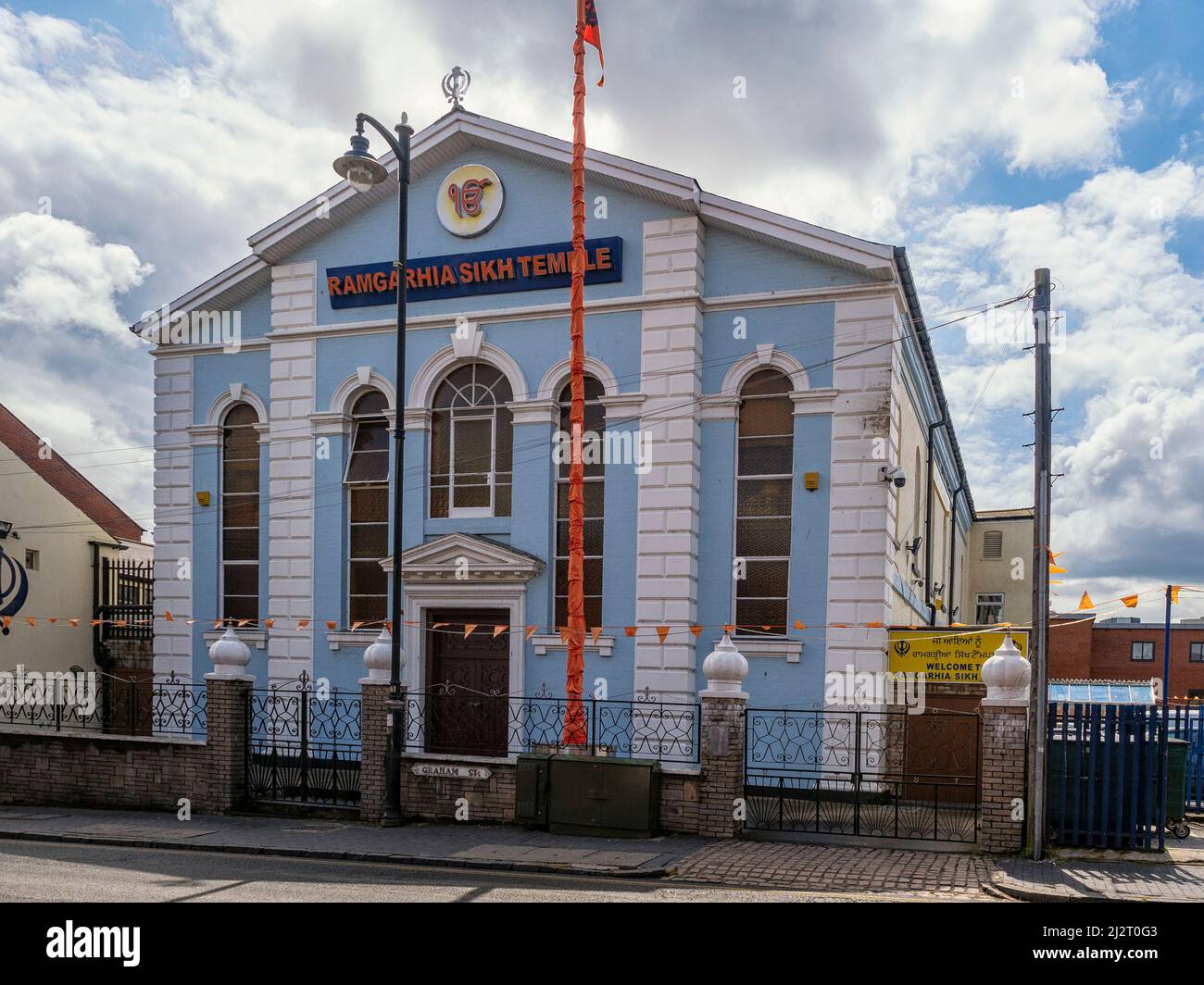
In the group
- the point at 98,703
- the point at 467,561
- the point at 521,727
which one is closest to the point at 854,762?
the point at 521,727

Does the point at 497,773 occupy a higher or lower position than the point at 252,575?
lower

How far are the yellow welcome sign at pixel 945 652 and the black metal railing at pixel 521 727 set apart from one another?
3.49 m

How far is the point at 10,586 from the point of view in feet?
82.2

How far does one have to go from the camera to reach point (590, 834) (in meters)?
13.7

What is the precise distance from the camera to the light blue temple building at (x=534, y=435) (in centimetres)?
1797

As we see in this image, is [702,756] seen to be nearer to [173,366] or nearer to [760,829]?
[760,829]

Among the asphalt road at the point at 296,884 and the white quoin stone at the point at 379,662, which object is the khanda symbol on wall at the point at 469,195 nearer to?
the white quoin stone at the point at 379,662

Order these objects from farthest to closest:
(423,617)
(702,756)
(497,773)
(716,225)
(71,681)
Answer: (71,681), (423,617), (716,225), (497,773), (702,756)

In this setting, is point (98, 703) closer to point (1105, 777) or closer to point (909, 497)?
point (909, 497)

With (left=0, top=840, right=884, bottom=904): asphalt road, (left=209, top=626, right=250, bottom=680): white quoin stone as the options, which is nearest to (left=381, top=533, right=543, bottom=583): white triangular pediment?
(left=209, top=626, right=250, bottom=680): white quoin stone

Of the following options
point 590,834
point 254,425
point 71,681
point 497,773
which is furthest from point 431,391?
point 71,681

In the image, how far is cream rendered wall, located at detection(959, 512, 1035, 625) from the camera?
1718 inches

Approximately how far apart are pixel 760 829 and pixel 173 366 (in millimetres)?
16162

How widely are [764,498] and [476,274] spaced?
6.76m
